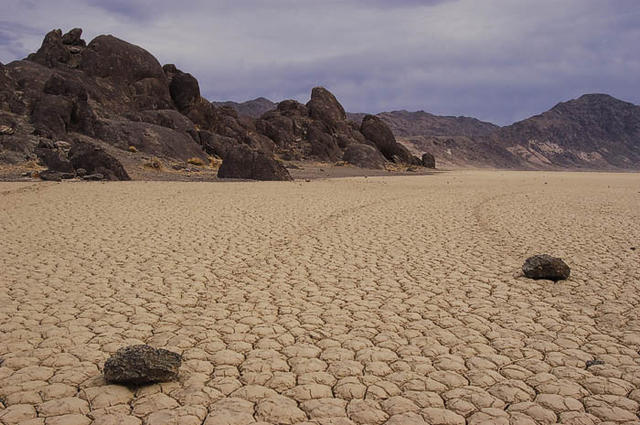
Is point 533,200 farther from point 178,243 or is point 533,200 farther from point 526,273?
point 178,243

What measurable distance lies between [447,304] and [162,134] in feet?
87.7

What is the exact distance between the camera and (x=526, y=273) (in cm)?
605

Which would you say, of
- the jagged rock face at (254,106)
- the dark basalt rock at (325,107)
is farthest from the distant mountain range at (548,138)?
the dark basalt rock at (325,107)

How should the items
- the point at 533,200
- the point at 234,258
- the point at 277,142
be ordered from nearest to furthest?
the point at 234,258 < the point at 533,200 < the point at 277,142

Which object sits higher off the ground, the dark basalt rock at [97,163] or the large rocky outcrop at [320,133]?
the large rocky outcrop at [320,133]

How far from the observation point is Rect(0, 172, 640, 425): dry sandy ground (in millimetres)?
3051

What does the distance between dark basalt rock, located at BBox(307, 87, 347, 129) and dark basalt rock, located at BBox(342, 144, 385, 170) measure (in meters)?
9.37

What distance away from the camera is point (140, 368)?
10.5ft

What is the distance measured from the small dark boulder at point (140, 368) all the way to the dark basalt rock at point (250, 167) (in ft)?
63.2

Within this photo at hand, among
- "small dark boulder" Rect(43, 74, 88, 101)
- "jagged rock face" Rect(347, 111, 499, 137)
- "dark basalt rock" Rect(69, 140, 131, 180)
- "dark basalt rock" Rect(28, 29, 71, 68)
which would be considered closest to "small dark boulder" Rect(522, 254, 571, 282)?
"dark basalt rock" Rect(69, 140, 131, 180)

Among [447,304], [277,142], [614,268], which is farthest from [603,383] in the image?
[277,142]

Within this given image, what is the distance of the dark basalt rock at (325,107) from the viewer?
51.5 metres

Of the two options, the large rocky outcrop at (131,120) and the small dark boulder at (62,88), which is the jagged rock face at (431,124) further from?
the small dark boulder at (62,88)

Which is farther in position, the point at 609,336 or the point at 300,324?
the point at 300,324
